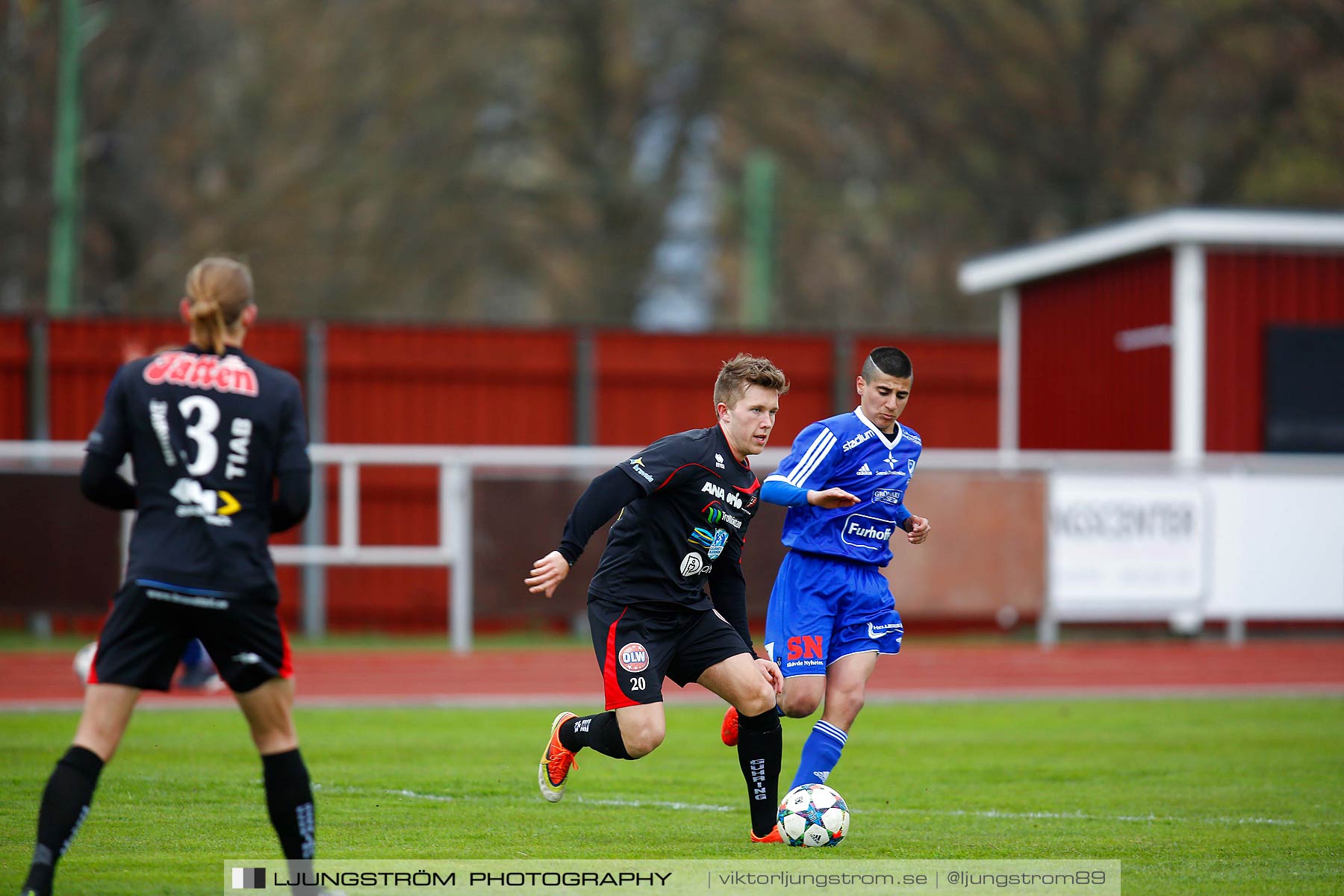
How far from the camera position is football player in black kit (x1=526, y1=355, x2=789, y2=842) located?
6.77 meters

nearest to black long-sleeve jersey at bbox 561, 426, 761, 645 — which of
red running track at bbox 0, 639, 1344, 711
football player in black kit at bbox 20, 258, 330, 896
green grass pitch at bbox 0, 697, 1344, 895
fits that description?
green grass pitch at bbox 0, 697, 1344, 895

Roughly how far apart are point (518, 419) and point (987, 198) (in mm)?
17565

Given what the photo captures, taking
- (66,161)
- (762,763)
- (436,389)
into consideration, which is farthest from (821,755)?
(66,161)

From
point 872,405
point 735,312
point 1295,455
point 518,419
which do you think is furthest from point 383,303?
point 872,405

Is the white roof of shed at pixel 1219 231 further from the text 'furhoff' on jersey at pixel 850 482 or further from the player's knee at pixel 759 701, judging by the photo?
the player's knee at pixel 759 701

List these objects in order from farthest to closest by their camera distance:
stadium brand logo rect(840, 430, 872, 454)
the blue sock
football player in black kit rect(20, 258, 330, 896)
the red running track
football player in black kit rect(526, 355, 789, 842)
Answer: the red running track
stadium brand logo rect(840, 430, 872, 454)
the blue sock
football player in black kit rect(526, 355, 789, 842)
football player in black kit rect(20, 258, 330, 896)

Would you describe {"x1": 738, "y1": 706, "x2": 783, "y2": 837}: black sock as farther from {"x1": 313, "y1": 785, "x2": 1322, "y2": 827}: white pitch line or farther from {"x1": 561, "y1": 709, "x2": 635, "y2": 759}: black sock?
{"x1": 313, "y1": 785, "x2": 1322, "y2": 827}: white pitch line

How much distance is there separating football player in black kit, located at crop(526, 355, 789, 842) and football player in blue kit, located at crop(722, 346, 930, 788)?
302 mm

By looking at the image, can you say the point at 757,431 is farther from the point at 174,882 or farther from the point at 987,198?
the point at 987,198

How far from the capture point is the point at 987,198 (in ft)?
109

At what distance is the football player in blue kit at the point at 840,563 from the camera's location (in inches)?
283

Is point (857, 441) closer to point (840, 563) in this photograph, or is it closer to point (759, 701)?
point (840, 563)

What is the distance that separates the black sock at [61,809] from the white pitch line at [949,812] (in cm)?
278

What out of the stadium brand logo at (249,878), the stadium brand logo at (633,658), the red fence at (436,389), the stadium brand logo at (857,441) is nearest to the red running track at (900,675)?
the red fence at (436,389)
